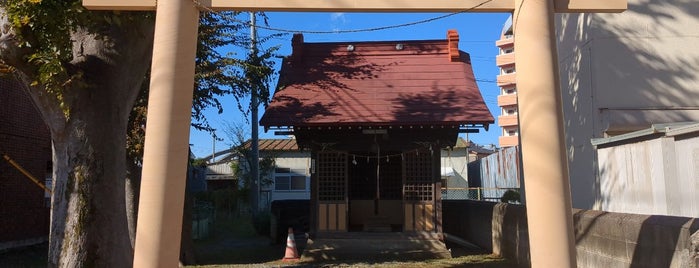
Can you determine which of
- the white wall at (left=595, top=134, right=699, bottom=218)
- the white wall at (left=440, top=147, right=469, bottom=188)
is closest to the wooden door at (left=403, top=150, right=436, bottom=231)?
the white wall at (left=595, top=134, right=699, bottom=218)

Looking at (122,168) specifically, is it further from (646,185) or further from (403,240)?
(403,240)

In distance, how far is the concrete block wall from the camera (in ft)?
18.0

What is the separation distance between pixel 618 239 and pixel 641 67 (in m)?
7.03

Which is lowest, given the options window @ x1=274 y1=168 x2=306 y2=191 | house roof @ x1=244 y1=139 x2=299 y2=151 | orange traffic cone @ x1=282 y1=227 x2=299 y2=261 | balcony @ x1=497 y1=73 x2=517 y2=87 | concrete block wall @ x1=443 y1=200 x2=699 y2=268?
orange traffic cone @ x1=282 y1=227 x2=299 y2=261

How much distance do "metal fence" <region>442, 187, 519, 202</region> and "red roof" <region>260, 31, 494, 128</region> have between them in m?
10.2

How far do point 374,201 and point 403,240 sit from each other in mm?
2780

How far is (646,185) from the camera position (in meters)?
8.73

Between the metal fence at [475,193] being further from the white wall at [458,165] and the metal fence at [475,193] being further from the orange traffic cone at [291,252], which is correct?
the orange traffic cone at [291,252]

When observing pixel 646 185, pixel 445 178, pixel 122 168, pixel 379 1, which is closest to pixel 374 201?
pixel 646 185

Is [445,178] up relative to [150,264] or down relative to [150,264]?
up

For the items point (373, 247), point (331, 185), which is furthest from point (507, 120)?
point (373, 247)

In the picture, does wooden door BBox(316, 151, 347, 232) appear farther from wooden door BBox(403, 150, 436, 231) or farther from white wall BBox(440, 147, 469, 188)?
white wall BBox(440, 147, 469, 188)

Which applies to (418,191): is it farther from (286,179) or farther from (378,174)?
(286,179)

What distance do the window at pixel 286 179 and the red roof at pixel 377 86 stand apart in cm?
2081
